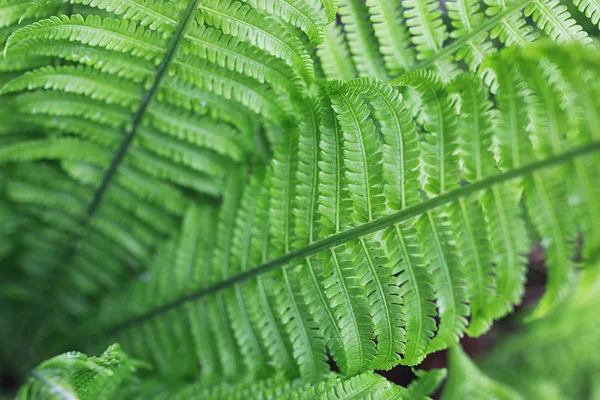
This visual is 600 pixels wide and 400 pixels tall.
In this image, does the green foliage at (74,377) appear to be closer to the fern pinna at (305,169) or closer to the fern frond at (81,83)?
the fern pinna at (305,169)

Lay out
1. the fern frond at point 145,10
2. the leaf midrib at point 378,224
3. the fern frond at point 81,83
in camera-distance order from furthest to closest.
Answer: the fern frond at point 81,83
the fern frond at point 145,10
the leaf midrib at point 378,224

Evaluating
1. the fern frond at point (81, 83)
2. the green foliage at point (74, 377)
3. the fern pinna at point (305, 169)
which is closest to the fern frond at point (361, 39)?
the fern pinna at point (305, 169)

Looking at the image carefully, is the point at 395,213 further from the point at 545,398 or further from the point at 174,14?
the point at 545,398

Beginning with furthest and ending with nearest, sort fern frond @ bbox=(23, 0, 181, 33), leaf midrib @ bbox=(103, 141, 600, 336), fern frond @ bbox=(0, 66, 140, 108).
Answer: fern frond @ bbox=(0, 66, 140, 108), fern frond @ bbox=(23, 0, 181, 33), leaf midrib @ bbox=(103, 141, 600, 336)

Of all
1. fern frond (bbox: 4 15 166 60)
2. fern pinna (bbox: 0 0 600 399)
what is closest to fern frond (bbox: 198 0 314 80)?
fern pinna (bbox: 0 0 600 399)

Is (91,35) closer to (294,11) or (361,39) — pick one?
(294,11)

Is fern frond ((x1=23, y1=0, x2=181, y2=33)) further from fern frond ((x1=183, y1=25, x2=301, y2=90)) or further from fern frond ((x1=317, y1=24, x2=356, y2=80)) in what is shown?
fern frond ((x1=317, y1=24, x2=356, y2=80))

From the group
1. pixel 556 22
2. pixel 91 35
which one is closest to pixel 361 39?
pixel 556 22
